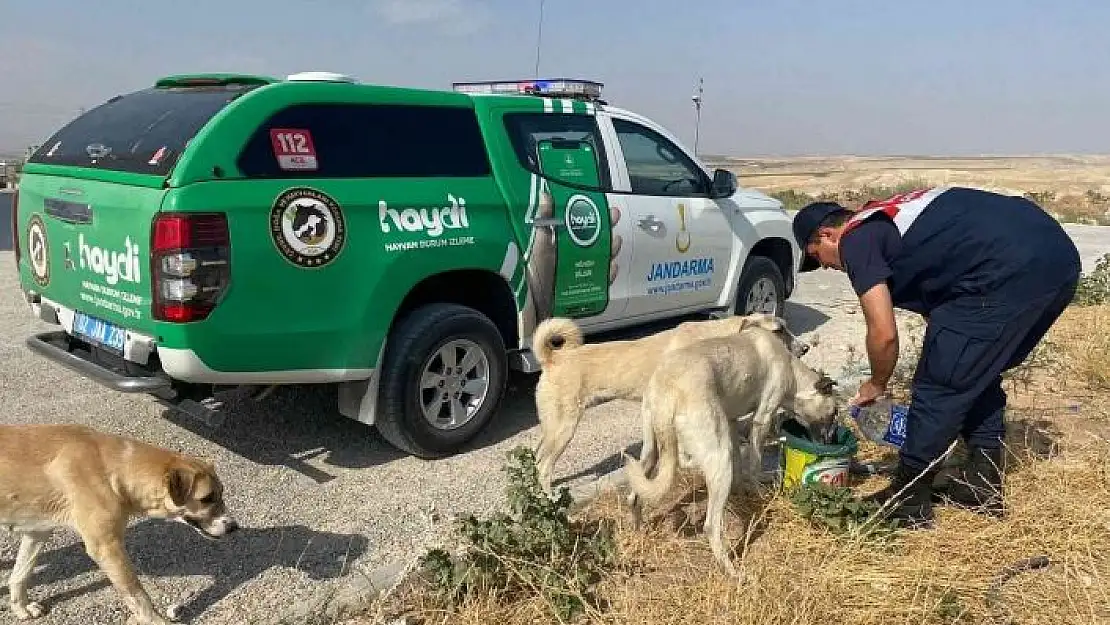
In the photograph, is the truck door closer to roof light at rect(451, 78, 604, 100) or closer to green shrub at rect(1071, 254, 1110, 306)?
roof light at rect(451, 78, 604, 100)

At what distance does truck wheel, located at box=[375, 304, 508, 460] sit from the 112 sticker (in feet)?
3.31

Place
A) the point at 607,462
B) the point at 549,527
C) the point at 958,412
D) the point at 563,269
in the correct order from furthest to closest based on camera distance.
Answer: the point at 563,269 < the point at 607,462 < the point at 958,412 < the point at 549,527

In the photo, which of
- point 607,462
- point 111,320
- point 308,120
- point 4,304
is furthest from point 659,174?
point 4,304

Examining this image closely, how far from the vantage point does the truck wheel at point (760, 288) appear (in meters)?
7.07

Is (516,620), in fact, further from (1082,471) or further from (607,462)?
(1082,471)

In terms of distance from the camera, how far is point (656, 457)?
371cm

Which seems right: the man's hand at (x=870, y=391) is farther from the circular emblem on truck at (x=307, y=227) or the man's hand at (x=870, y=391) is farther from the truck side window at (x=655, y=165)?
Answer: the circular emblem on truck at (x=307, y=227)

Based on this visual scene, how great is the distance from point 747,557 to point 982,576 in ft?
3.11

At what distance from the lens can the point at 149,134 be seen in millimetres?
4094

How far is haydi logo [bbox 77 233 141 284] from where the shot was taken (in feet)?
12.4

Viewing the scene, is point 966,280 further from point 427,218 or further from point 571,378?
point 427,218

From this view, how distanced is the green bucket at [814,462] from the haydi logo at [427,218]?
214 cm

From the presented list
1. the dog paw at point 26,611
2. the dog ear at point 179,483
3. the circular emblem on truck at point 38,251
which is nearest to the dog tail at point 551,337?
the dog ear at point 179,483

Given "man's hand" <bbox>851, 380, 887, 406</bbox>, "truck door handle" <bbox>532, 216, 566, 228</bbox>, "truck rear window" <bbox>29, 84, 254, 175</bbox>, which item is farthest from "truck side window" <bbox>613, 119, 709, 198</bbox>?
"truck rear window" <bbox>29, 84, 254, 175</bbox>
